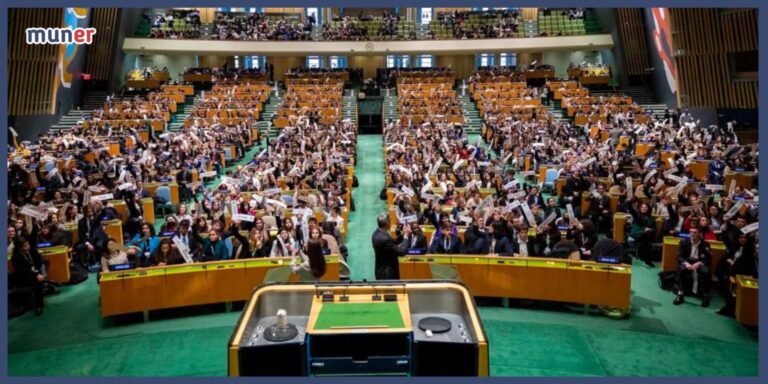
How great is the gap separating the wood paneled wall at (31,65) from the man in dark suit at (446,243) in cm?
1921

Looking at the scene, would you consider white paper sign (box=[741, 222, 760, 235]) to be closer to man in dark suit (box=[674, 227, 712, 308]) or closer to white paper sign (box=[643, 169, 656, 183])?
man in dark suit (box=[674, 227, 712, 308])

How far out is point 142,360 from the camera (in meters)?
6.82

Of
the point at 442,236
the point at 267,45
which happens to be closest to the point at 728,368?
the point at 442,236

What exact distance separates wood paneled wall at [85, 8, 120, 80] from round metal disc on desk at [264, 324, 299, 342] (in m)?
31.7

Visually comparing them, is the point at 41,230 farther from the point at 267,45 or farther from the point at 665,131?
the point at 267,45

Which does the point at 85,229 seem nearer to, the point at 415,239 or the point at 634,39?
the point at 415,239

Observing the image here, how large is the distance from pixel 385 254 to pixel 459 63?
35702mm

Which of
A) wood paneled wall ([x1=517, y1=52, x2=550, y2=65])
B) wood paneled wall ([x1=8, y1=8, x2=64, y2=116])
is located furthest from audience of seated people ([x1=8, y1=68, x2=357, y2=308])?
wood paneled wall ([x1=517, y1=52, x2=550, y2=65])

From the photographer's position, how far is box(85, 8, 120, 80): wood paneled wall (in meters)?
31.4

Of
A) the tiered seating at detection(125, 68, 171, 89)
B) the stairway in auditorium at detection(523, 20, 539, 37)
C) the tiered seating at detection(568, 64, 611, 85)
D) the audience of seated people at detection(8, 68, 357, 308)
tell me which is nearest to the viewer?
the audience of seated people at detection(8, 68, 357, 308)

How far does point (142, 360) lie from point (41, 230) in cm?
409

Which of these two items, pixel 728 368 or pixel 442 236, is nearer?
pixel 728 368

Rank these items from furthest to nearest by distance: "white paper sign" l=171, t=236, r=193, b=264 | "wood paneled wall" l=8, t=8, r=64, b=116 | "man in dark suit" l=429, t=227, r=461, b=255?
1. "wood paneled wall" l=8, t=8, r=64, b=116
2. "man in dark suit" l=429, t=227, r=461, b=255
3. "white paper sign" l=171, t=236, r=193, b=264

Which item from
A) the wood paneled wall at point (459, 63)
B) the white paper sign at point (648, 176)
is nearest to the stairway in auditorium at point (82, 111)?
the wood paneled wall at point (459, 63)
